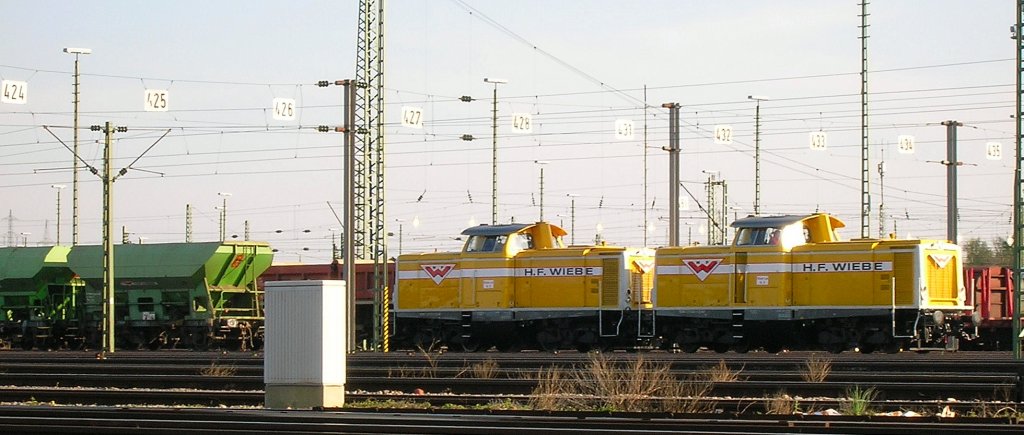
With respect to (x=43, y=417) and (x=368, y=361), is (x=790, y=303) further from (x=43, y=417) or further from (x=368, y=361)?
(x=43, y=417)

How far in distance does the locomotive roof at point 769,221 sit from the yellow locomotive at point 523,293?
342cm

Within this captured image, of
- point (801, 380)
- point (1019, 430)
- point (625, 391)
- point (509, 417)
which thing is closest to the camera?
point (1019, 430)

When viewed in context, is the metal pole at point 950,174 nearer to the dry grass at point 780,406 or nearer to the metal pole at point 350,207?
the metal pole at point 350,207

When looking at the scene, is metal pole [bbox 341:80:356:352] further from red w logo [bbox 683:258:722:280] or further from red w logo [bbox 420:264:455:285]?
red w logo [bbox 683:258:722:280]

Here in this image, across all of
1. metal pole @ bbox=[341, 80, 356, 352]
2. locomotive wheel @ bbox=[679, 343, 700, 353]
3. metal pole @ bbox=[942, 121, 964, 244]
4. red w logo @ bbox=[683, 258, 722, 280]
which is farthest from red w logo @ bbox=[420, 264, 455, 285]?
metal pole @ bbox=[942, 121, 964, 244]

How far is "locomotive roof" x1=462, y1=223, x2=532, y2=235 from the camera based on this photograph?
1476 inches

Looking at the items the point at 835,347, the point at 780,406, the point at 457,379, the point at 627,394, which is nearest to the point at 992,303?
the point at 835,347

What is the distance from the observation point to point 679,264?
35156mm

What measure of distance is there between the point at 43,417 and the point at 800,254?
20.8m

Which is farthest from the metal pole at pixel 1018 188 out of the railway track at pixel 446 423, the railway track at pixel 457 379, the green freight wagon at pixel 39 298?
the green freight wagon at pixel 39 298

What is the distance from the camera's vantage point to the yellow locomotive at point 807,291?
32.4 m

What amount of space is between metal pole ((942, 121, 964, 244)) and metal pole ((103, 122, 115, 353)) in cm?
2703

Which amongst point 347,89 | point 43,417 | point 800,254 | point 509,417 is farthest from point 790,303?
point 43,417

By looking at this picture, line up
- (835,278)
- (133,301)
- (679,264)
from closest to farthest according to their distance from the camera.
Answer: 1. (835,278)
2. (679,264)
3. (133,301)
